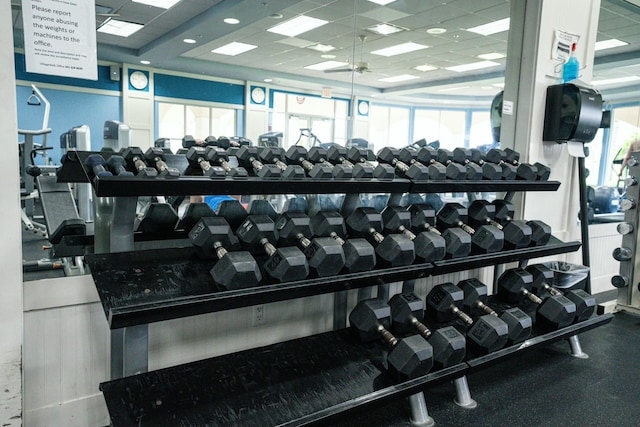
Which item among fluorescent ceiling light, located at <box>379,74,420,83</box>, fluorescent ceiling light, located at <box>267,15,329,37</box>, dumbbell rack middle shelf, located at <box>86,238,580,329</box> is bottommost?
dumbbell rack middle shelf, located at <box>86,238,580,329</box>

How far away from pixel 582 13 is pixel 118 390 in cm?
345

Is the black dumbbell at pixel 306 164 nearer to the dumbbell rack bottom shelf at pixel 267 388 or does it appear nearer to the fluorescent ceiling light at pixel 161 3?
the dumbbell rack bottom shelf at pixel 267 388

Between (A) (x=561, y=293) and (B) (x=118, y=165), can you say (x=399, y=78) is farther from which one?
(B) (x=118, y=165)

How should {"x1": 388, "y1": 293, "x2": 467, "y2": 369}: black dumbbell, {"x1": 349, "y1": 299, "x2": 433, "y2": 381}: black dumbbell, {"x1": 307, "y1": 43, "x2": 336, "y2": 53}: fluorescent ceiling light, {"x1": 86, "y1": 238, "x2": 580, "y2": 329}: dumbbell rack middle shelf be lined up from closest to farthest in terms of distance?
{"x1": 86, "y1": 238, "x2": 580, "y2": 329}: dumbbell rack middle shelf
{"x1": 349, "y1": 299, "x2": 433, "y2": 381}: black dumbbell
{"x1": 388, "y1": 293, "x2": 467, "y2": 369}: black dumbbell
{"x1": 307, "y1": 43, "x2": 336, "y2": 53}: fluorescent ceiling light

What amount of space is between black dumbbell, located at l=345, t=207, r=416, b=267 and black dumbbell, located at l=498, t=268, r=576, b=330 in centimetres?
88

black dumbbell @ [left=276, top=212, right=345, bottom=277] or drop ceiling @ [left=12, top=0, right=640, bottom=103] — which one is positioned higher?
drop ceiling @ [left=12, top=0, right=640, bottom=103]

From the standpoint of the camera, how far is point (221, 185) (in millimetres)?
1482

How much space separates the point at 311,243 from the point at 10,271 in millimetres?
991

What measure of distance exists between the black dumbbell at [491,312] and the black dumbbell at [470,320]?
0.07 m

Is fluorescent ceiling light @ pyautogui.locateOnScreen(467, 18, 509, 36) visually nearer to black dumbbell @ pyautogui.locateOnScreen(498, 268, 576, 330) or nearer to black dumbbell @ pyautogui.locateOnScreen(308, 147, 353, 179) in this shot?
black dumbbell @ pyautogui.locateOnScreen(498, 268, 576, 330)

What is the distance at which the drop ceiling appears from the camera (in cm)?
432

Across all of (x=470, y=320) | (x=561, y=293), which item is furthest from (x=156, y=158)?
(x=561, y=293)

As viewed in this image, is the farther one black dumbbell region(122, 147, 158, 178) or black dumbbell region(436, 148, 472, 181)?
black dumbbell region(436, 148, 472, 181)

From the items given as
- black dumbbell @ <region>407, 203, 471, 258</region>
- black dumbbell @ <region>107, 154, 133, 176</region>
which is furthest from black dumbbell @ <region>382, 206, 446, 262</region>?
black dumbbell @ <region>107, 154, 133, 176</region>
